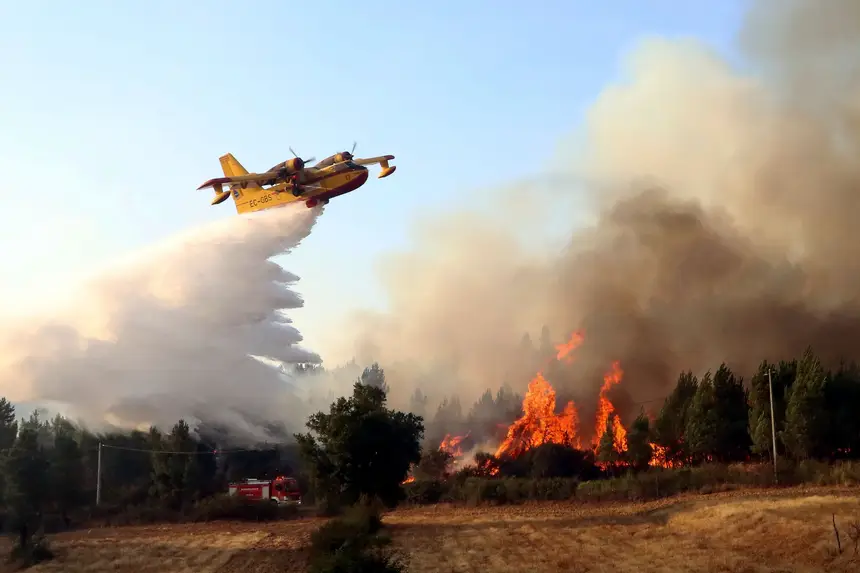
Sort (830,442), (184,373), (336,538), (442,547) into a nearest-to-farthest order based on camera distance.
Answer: (336,538) < (442,547) < (830,442) < (184,373)

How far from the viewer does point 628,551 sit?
153 ft

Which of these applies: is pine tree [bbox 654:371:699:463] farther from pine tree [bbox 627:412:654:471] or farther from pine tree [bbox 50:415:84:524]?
pine tree [bbox 50:415:84:524]

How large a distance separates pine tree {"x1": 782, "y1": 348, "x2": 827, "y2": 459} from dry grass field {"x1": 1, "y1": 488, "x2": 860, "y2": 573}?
11.8 meters

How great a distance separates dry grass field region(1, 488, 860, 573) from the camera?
1692 inches

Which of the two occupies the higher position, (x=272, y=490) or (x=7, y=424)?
(x=7, y=424)

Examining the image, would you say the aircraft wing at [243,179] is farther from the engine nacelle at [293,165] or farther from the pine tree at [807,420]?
the pine tree at [807,420]

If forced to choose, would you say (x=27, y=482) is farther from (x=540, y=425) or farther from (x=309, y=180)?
(x=540, y=425)

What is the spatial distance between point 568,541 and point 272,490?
39.0 metres

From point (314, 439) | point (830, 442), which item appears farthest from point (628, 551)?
point (830, 442)

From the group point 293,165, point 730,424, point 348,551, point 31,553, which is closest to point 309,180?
point 293,165

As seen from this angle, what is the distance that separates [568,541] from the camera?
5022 cm

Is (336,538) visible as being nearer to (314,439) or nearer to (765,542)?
(765,542)

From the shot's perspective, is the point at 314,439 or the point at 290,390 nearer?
the point at 314,439

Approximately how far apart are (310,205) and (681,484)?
120 feet
